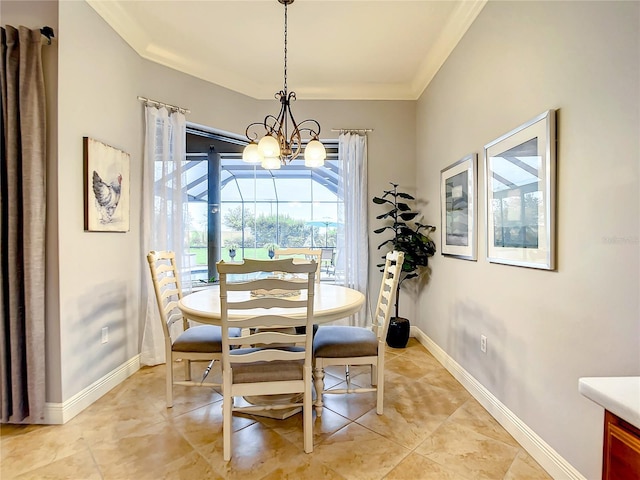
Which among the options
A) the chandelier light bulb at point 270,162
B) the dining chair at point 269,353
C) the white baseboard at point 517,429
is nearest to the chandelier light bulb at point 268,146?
the chandelier light bulb at point 270,162

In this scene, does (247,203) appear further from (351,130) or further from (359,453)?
(359,453)

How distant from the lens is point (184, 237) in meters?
3.17

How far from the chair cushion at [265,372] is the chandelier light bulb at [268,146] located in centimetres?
127

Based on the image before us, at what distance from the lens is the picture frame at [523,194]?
1.57 meters

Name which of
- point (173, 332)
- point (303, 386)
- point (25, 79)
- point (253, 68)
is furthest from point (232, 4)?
point (173, 332)

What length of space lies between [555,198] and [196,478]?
87.2 inches

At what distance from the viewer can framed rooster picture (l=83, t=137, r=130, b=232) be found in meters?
2.23

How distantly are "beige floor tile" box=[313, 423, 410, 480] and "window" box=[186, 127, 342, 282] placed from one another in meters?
2.22

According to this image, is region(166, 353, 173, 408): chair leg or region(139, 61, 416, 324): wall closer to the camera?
region(166, 353, 173, 408): chair leg

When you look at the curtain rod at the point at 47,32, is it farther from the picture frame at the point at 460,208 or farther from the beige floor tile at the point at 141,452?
the picture frame at the point at 460,208

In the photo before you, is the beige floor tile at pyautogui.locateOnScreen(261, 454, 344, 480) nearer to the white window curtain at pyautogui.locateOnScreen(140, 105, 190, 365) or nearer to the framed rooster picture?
the white window curtain at pyautogui.locateOnScreen(140, 105, 190, 365)

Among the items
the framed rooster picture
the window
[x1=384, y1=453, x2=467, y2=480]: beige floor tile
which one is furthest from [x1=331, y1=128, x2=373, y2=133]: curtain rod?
[x1=384, y1=453, x2=467, y2=480]: beige floor tile

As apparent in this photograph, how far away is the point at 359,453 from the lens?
174 centimetres

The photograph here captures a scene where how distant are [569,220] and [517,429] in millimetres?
1235
